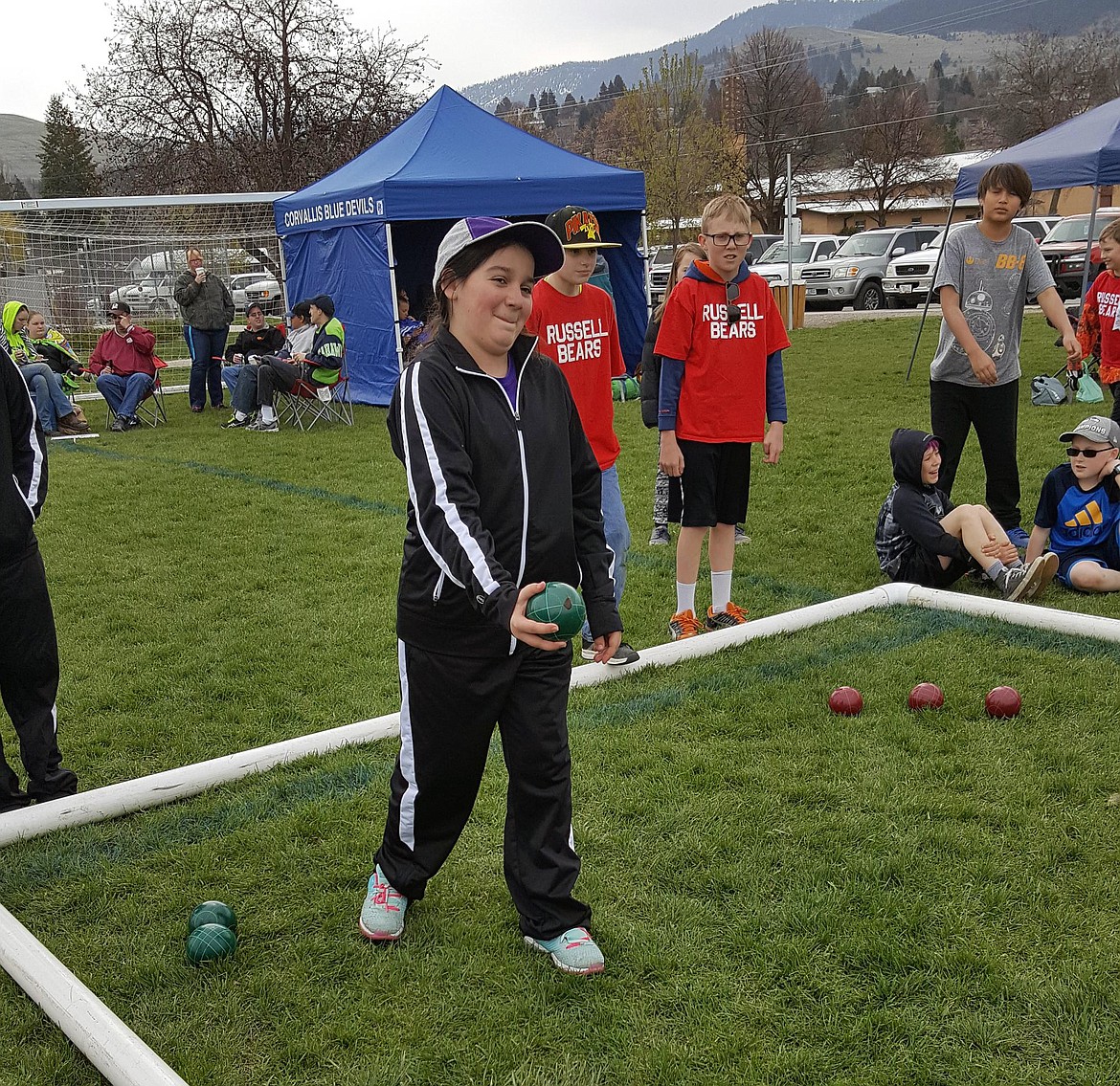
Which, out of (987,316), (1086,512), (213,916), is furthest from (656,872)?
(987,316)

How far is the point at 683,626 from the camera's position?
614 centimetres

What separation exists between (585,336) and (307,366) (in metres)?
10.5

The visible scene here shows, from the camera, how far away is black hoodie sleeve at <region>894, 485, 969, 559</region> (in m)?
6.78

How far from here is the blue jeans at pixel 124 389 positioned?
16.2 meters

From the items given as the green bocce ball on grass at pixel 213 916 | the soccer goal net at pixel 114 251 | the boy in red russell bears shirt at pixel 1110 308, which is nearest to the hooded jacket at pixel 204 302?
the soccer goal net at pixel 114 251

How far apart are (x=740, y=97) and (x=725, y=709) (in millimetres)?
67684

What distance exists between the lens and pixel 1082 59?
2564 inches

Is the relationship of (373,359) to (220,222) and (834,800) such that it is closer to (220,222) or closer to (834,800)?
(220,222)

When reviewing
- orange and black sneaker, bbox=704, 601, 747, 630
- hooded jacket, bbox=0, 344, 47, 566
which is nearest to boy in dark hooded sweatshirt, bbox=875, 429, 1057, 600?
orange and black sneaker, bbox=704, 601, 747, 630

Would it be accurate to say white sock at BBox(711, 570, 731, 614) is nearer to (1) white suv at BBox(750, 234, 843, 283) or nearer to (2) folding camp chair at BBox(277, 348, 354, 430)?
(2) folding camp chair at BBox(277, 348, 354, 430)

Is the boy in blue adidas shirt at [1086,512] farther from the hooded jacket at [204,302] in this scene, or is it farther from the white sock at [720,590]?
the hooded jacket at [204,302]

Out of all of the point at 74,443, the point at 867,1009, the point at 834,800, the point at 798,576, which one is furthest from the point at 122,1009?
the point at 74,443

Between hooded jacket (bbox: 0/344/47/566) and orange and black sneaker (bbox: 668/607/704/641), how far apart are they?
128 inches

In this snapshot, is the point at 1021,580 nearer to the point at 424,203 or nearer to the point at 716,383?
the point at 716,383
